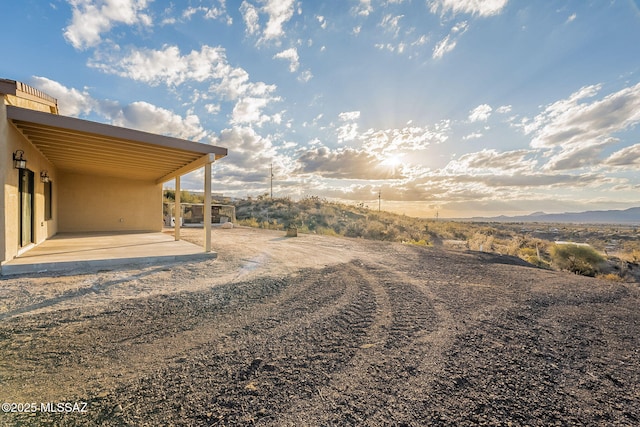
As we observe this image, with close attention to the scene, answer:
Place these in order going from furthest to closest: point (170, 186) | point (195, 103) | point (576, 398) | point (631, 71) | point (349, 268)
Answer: point (170, 186) < point (195, 103) < point (631, 71) < point (349, 268) < point (576, 398)

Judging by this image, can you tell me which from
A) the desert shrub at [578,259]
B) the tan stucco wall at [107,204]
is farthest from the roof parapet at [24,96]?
the desert shrub at [578,259]

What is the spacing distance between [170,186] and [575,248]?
29.0m

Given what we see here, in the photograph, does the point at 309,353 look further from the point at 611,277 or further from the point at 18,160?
the point at 611,277

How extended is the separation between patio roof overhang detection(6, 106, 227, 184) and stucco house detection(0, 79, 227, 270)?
0.01 metres

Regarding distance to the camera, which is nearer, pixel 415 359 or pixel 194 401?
pixel 194 401

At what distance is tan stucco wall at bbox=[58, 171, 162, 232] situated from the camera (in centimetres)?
1135

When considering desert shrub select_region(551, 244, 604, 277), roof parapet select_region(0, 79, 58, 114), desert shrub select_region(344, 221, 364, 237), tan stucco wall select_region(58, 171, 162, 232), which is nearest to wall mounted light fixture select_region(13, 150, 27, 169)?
roof parapet select_region(0, 79, 58, 114)

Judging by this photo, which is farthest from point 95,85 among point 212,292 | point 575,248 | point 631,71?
point 575,248

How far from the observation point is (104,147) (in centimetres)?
710

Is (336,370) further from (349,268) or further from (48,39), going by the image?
(48,39)

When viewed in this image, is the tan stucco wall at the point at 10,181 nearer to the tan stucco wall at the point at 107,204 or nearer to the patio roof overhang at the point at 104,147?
the patio roof overhang at the point at 104,147

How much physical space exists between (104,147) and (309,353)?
762 cm

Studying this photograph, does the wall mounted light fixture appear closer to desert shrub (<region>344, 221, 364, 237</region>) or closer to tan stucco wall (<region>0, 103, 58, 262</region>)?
tan stucco wall (<region>0, 103, 58, 262</region>)

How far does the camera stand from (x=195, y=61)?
10.1 meters
